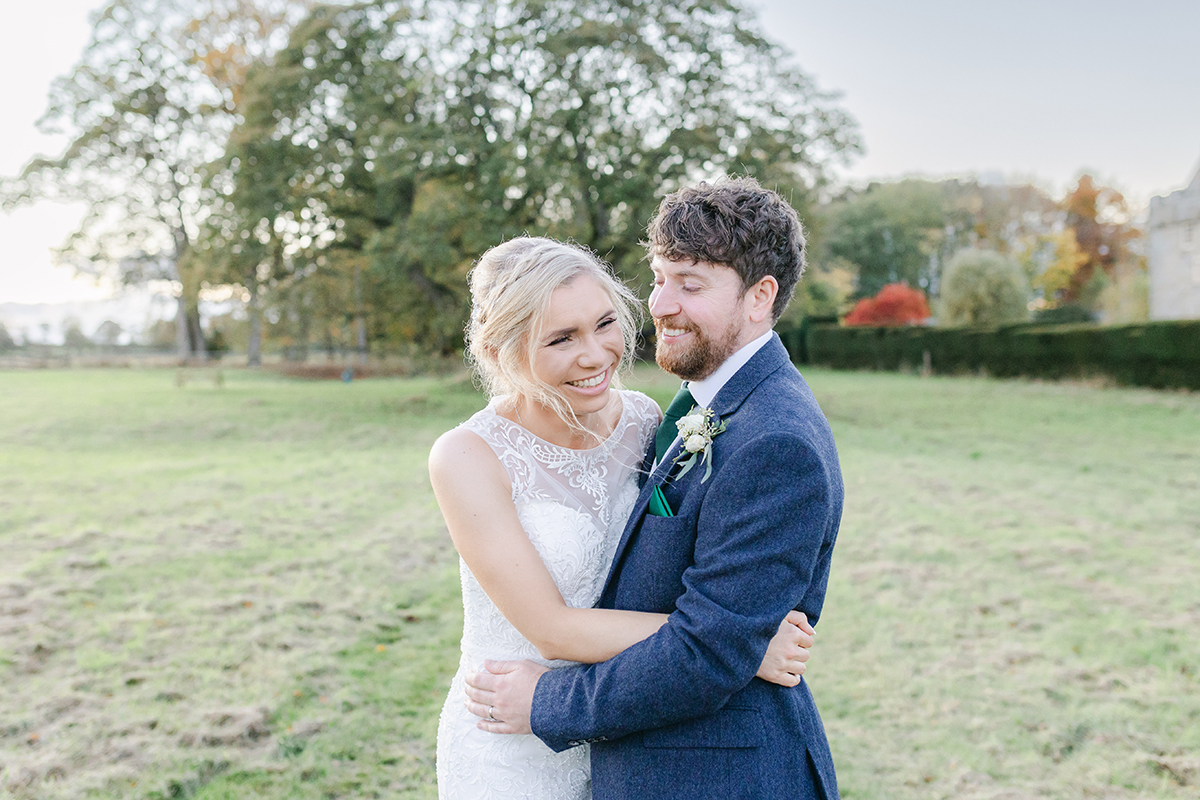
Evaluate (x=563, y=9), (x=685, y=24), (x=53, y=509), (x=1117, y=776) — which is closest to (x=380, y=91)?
(x=563, y=9)

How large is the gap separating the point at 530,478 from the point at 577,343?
0.38 metres

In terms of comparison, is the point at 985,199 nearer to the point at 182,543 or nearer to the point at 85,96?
the point at 85,96

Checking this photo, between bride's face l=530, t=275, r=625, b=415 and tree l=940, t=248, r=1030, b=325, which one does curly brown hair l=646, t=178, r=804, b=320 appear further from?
tree l=940, t=248, r=1030, b=325

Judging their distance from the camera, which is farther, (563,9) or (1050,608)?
(563,9)

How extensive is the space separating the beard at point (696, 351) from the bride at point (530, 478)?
285 millimetres

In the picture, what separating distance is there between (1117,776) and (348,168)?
1946 centimetres

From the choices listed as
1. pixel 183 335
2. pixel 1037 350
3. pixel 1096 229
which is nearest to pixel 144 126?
pixel 183 335

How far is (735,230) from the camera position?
1841mm

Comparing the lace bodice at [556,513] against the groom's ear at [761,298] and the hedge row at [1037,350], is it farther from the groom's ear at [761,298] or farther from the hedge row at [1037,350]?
the hedge row at [1037,350]

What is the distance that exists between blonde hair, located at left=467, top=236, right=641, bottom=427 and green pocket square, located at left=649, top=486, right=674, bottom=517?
1.63 feet

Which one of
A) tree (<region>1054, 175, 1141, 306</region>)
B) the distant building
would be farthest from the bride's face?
tree (<region>1054, 175, 1141, 306</region>)

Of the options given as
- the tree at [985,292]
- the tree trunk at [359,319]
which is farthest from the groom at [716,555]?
the tree at [985,292]

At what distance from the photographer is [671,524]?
1730mm

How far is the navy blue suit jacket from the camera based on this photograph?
1580mm
